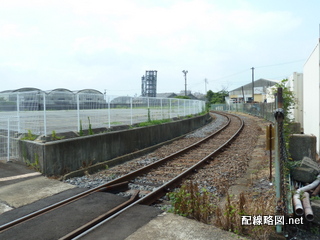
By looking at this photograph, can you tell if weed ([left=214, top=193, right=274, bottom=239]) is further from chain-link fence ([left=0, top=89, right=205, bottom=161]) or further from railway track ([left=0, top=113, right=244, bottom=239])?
chain-link fence ([left=0, top=89, right=205, bottom=161])

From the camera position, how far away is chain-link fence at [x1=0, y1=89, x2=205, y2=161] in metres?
9.11

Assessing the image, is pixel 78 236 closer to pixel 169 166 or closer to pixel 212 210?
pixel 212 210

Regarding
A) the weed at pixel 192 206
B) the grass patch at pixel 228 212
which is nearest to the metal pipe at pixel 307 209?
the grass patch at pixel 228 212

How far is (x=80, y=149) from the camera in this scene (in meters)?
8.70

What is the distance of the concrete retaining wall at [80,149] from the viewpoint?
25.2ft

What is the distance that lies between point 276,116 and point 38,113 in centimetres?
758

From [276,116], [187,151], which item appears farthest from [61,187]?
[187,151]

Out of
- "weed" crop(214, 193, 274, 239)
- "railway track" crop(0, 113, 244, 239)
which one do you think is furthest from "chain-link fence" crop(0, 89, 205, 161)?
"weed" crop(214, 193, 274, 239)

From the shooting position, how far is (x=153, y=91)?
47969 millimetres

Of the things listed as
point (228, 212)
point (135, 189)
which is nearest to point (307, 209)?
point (228, 212)

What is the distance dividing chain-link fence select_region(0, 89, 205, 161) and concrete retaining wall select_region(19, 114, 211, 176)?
0.86 meters

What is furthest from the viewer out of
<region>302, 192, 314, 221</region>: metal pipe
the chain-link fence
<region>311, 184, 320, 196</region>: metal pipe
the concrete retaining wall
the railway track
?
the chain-link fence

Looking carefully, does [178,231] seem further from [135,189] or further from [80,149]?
[80,149]

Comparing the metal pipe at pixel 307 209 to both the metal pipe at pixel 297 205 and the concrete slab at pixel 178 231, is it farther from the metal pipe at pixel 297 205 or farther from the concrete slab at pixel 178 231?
the concrete slab at pixel 178 231
